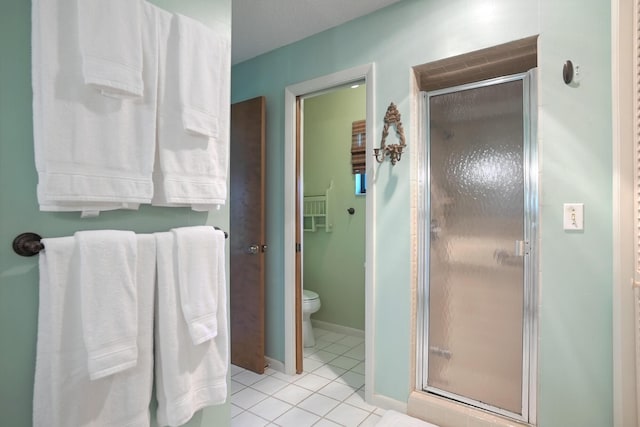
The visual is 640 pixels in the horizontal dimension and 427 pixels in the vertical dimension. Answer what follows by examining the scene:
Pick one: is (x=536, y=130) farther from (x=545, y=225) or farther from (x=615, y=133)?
(x=545, y=225)

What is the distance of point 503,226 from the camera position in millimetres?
1837

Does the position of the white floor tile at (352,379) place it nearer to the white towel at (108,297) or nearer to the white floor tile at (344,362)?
the white floor tile at (344,362)

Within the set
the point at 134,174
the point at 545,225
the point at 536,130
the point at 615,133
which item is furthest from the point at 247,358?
the point at 615,133

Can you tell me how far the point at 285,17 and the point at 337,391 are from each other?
8.36 ft

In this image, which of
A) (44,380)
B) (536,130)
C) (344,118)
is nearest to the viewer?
(44,380)

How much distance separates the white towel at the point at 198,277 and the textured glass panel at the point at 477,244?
137 centimetres

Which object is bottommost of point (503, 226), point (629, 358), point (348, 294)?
point (348, 294)

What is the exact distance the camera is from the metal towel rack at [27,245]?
87 centimetres

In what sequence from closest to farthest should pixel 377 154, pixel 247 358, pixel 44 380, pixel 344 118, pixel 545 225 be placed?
pixel 44 380
pixel 545 225
pixel 377 154
pixel 247 358
pixel 344 118

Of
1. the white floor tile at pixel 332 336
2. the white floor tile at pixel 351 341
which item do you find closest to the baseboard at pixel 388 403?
the white floor tile at pixel 351 341

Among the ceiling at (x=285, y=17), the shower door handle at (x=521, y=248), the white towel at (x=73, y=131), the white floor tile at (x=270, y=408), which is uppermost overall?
the ceiling at (x=285, y=17)

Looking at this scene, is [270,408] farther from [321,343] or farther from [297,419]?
[321,343]

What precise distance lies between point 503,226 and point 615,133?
65 centimetres

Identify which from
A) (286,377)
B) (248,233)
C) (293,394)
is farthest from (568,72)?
(286,377)
